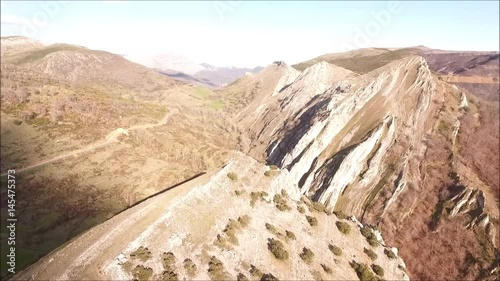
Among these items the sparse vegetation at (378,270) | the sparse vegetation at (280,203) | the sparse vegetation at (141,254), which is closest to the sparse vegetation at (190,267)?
the sparse vegetation at (141,254)

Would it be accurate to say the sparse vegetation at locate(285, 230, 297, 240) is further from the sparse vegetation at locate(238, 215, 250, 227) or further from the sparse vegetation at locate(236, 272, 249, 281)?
the sparse vegetation at locate(236, 272, 249, 281)

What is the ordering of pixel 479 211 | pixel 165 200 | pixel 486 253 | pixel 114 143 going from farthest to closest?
1. pixel 114 143
2. pixel 479 211
3. pixel 486 253
4. pixel 165 200

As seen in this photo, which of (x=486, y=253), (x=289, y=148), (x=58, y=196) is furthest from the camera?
(x=289, y=148)

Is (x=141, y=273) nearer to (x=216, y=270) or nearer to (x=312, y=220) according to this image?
(x=216, y=270)

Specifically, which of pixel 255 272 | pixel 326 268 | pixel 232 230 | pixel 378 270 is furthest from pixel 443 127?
pixel 255 272

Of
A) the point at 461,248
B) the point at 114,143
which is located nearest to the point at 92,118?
the point at 114,143

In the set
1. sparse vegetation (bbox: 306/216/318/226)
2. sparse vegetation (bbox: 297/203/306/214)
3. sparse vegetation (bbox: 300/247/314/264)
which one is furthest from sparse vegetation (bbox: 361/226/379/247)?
sparse vegetation (bbox: 300/247/314/264)

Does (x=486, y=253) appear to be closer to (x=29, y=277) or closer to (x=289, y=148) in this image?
(x=289, y=148)
